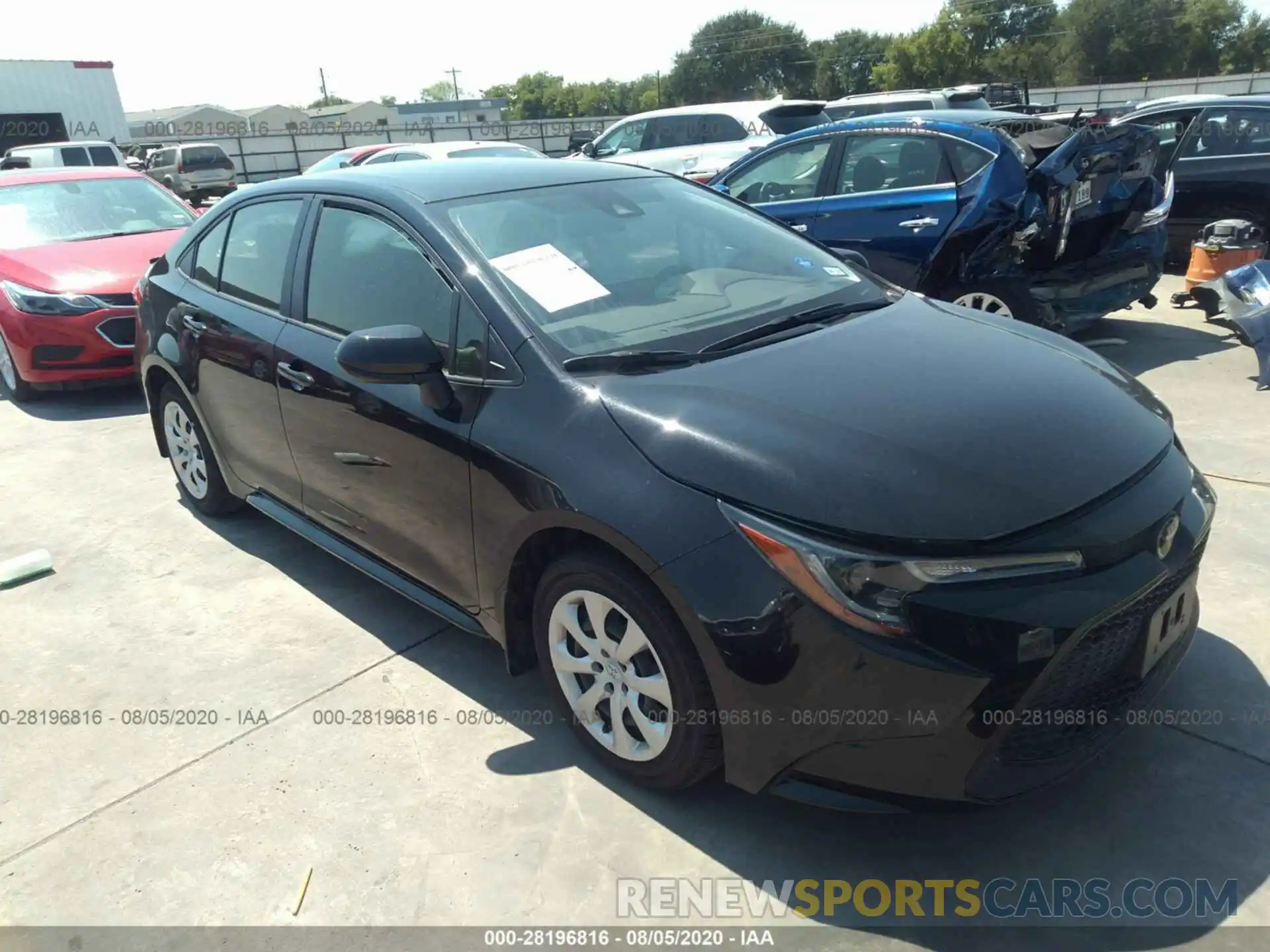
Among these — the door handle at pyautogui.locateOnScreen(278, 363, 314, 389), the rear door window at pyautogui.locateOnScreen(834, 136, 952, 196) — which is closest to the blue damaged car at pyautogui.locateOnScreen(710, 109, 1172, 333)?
the rear door window at pyautogui.locateOnScreen(834, 136, 952, 196)

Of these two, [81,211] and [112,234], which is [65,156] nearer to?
[81,211]

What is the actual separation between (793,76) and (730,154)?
10153 cm

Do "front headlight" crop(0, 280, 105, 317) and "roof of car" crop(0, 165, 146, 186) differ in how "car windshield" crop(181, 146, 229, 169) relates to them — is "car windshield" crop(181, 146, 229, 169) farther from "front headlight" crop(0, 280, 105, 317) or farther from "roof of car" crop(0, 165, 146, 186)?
"front headlight" crop(0, 280, 105, 317)

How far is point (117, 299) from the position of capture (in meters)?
6.77

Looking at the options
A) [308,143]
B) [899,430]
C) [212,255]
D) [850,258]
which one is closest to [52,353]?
[212,255]

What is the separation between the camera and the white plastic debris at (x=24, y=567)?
4.26 metres

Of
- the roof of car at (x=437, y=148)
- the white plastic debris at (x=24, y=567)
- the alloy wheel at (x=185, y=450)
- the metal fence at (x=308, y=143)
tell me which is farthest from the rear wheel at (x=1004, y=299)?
the metal fence at (x=308, y=143)

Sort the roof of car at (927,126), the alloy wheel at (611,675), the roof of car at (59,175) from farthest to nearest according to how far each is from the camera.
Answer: the roof of car at (59,175) < the roof of car at (927,126) < the alloy wheel at (611,675)

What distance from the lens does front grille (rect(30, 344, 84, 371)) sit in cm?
668

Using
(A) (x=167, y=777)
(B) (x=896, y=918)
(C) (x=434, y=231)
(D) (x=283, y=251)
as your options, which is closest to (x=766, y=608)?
(B) (x=896, y=918)

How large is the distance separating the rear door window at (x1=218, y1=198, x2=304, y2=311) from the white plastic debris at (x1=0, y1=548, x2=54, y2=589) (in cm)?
149

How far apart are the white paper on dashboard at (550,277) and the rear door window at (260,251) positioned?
1188mm

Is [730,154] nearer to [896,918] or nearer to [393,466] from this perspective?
[393,466]

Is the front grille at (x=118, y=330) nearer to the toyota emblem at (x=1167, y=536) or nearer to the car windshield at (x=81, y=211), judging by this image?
the car windshield at (x=81, y=211)
